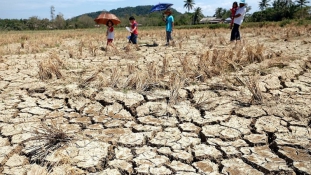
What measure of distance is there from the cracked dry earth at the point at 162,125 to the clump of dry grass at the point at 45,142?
0.07ft

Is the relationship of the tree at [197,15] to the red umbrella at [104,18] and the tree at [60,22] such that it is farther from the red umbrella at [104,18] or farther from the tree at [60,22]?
the red umbrella at [104,18]

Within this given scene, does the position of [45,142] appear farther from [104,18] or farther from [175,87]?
[104,18]

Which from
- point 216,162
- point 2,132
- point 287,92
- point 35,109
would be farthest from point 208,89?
point 2,132

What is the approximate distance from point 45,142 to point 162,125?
1.18 metres

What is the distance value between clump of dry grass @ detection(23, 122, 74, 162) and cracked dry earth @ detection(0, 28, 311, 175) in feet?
0.07

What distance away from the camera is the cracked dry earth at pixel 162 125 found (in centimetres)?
230

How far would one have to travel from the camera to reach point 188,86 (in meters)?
4.06

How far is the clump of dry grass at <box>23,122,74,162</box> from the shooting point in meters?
2.46

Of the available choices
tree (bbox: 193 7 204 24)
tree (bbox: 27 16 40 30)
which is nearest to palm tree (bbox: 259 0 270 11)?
tree (bbox: 193 7 204 24)

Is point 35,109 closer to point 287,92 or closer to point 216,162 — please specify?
point 216,162

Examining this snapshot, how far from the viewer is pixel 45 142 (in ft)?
8.55

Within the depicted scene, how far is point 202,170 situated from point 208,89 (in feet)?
6.24

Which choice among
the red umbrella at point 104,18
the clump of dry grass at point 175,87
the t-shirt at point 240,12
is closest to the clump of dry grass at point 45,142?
the clump of dry grass at point 175,87

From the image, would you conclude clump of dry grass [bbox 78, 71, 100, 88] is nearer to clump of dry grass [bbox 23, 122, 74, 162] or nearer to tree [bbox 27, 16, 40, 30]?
clump of dry grass [bbox 23, 122, 74, 162]
